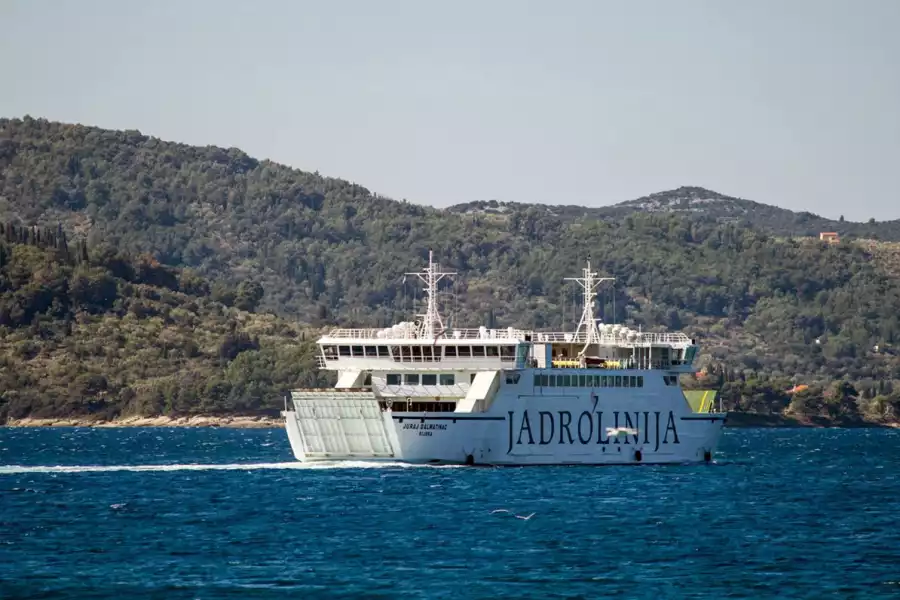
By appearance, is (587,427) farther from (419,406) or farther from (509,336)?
(419,406)

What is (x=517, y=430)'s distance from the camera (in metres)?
83.1

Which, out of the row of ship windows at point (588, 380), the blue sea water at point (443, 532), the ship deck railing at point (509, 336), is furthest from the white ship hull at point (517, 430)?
the ship deck railing at point (509, 336)

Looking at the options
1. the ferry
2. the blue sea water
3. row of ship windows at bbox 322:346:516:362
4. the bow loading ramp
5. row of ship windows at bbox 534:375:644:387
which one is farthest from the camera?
row of ship windows at bbox 534:375:644:387

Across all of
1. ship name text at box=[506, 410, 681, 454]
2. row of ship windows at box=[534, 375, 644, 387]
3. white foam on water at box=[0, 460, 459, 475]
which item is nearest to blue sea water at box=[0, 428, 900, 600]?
white foam on water at box=[0, 460, 459, 475]

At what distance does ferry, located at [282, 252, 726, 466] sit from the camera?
262ft

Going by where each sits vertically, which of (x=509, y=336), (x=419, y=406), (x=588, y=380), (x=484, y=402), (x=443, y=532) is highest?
(x=509, y=336)

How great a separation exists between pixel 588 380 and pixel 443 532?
1046 inches

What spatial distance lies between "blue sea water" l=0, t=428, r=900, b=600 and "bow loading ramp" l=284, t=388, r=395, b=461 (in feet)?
3.92

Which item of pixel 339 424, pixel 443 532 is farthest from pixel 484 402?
pixel 443 532

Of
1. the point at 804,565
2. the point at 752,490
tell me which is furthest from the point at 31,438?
the point at 804,565

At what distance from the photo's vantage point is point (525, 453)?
275 ft

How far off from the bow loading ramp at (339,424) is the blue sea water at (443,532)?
3.92ft

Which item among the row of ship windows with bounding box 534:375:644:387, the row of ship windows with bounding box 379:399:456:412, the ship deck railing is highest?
the ship deck railing

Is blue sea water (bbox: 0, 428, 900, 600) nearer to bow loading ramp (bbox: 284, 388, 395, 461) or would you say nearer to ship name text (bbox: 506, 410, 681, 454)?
bow loading ramp (bbox: 284, 388, 395, 461)
